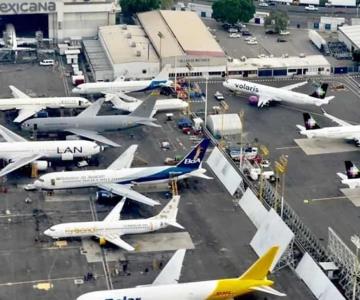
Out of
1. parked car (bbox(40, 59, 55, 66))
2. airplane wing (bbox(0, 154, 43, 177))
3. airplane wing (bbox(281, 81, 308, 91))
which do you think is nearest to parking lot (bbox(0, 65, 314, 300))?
airplane wing (bbox(0, 154, 43, 177))

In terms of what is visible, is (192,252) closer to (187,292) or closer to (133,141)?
(187,292)

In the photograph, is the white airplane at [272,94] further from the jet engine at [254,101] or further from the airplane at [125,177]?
the airplane at [125,177]

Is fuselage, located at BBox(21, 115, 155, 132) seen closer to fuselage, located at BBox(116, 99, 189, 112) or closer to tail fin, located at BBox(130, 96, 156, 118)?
tail fin, located at BBox(130, 96, 156, 118)

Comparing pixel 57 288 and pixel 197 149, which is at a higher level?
pixel 197 149

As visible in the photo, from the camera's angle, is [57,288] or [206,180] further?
[206,180]

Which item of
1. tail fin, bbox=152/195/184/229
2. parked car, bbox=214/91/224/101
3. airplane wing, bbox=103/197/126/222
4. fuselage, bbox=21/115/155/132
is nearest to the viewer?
tail fin, bbox=152/195/184/229

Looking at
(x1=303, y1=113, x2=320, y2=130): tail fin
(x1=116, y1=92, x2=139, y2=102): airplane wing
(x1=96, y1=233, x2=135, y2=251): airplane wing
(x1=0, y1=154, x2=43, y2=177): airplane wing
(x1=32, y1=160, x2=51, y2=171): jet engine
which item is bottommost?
(x1=96, y1=233, x2=135, y2=251): airplane wing

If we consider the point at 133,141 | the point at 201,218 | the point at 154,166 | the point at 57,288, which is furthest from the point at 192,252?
the point at 133,141

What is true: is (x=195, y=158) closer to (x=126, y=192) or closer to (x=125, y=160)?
(x=125, y=160)
